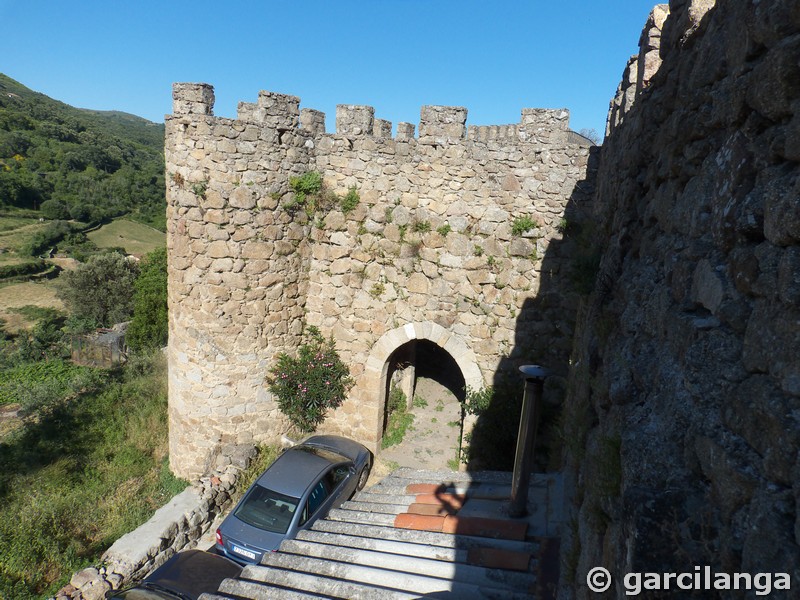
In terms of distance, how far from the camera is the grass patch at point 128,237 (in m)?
43.6

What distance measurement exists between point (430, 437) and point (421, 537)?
5271 millimetres

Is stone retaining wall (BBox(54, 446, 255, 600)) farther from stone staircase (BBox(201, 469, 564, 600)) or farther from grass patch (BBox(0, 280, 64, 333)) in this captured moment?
grass patch (BBox(0, 280, 64, 333))

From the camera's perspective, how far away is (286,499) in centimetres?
647

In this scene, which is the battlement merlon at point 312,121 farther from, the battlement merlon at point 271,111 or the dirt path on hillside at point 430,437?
the dirt path on hillside at point 430,437

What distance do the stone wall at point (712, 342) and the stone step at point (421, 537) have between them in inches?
28.3

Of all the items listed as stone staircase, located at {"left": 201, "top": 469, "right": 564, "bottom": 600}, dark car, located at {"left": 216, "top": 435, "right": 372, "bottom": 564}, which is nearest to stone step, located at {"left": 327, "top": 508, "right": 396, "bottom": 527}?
stone staircase, located at {"left": 201, "top": 469, "right": 564, "bottom": 600}

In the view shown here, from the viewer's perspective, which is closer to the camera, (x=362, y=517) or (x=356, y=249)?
A: (x=362, y=517)

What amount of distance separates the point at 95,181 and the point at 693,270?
62553 millimetres

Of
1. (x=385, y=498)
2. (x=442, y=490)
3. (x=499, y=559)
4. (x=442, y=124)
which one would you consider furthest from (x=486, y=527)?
(x=442, y=124)

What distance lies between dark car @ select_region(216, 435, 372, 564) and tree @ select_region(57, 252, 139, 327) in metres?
22.2

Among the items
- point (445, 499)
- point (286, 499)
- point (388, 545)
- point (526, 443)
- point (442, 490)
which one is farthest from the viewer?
point (286, 499)

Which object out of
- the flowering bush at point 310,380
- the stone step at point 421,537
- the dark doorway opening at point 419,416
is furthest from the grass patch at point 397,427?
the stone step at point 421,537

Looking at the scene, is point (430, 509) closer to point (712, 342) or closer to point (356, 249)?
point (712, 342)

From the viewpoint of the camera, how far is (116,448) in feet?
32.4
